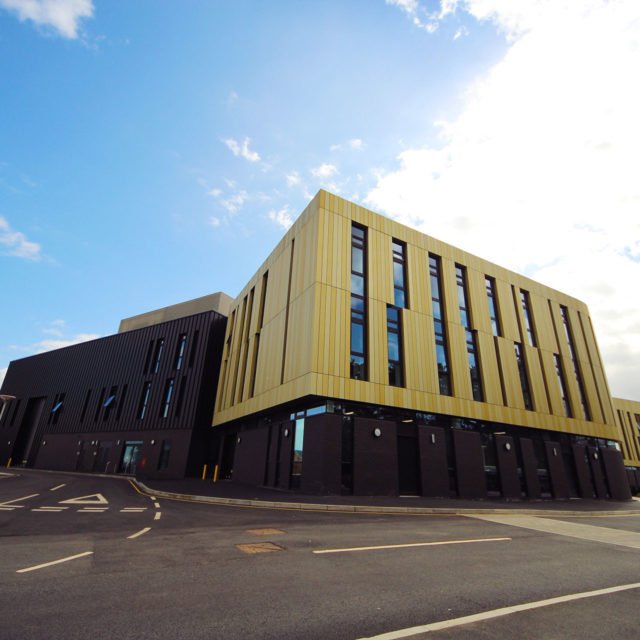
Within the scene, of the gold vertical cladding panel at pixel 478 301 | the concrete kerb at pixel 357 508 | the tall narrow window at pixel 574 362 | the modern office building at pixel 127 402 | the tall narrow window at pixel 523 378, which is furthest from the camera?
the modern office building at pixel 127 402

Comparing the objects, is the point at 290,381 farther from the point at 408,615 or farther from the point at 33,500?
the point at 408,615

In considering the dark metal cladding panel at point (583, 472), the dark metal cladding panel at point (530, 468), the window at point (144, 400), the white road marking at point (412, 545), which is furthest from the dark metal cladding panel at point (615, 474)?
the window at point (144, 400)

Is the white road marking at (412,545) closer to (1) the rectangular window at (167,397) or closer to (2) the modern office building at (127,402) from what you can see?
(2) the modern office building at (127,402)

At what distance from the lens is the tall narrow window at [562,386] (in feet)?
89.3

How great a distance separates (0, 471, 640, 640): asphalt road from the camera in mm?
3709

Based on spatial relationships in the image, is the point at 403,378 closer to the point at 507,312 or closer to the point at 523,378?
the point at 523,378

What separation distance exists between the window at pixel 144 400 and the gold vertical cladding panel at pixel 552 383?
38214 mm

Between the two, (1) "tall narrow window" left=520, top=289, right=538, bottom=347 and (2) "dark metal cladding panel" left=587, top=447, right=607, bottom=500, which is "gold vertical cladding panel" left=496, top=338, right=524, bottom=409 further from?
(2) "dark metal cladding panel" left=587, top=447, right=607, bottom=500

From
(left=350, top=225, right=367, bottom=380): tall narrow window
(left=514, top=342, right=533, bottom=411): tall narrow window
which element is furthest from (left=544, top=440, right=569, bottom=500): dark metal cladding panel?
(left=350, top=225, right=367, bottom=380): tall narrow window

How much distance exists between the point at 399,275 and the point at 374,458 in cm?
1133

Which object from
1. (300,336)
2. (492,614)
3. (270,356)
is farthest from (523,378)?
(492,614)

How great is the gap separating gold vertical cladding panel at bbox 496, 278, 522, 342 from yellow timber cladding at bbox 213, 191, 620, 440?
10 centimetres

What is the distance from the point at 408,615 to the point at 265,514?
30.2 feet

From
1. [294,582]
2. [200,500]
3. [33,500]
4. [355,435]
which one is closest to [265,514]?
[200,500]
